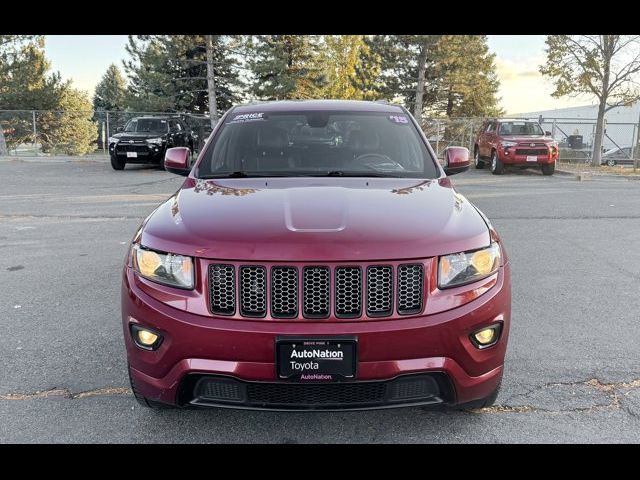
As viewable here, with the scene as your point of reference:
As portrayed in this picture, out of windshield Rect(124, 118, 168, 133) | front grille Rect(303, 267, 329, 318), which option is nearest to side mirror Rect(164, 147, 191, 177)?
front grille Rect(303, 267, 329, 318)

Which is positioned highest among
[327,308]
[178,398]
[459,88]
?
[459,88]

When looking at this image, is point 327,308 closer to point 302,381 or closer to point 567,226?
point 302,381

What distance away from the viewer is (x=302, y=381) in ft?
7.70

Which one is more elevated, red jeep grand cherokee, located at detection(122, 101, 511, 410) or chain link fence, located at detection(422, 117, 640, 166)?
chain link fence, located at detection(422, 117, 640, 166)

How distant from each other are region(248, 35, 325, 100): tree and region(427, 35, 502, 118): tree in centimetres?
714

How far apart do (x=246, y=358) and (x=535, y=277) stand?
13.4ft

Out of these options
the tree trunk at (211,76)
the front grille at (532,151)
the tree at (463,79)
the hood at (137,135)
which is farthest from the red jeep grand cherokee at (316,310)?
the tree at (463,79)

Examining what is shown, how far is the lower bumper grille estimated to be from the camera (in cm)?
237

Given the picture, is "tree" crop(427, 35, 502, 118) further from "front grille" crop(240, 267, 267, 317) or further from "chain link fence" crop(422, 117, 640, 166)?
"front grille" crop(240, 267, 267, 317)

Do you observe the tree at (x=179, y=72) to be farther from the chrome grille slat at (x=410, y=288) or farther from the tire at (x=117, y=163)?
the chrome grille slat at (x=410, y=288)

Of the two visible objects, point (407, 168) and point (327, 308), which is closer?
point (327, 308)

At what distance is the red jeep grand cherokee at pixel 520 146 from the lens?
660 inches

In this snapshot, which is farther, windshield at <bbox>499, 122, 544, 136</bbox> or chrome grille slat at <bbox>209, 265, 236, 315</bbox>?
windshield at <bbox>499, 122, 544, 136</bbox>
